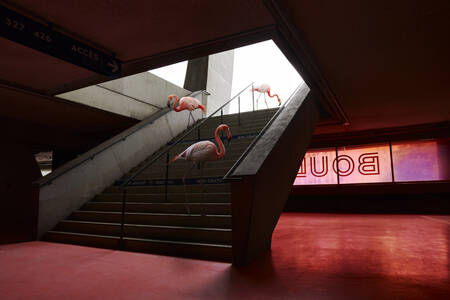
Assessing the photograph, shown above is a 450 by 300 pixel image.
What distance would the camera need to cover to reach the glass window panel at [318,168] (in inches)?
466

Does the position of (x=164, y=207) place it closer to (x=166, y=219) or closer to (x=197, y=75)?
(x=166, y=219)

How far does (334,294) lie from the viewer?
271 centimetres

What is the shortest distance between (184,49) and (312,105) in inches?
139

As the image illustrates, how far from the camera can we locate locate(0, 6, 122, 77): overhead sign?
3.36 metres

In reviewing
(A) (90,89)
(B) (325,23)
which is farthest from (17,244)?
(B) (325,23)

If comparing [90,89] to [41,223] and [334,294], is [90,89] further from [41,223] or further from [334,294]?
[334,294]

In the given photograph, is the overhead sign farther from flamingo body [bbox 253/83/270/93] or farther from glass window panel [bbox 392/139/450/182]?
glass window panel [bbox 392/139/450/182]

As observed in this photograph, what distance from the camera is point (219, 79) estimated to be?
578 inches

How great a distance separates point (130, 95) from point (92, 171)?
3.01 metres

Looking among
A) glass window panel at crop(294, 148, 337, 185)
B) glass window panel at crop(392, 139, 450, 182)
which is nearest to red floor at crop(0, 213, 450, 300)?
glass window panel at crop(392, 139, 450, 182)

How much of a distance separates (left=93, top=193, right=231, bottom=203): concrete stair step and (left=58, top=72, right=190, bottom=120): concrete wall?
8.29ft

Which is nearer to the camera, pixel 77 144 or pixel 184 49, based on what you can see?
pixel 184 49

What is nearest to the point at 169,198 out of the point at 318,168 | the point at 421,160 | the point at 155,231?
the point at 155,231

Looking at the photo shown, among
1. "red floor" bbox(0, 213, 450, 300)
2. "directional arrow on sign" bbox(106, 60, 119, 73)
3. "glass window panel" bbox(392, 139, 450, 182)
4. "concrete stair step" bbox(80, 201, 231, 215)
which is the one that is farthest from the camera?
"glass window panel" bbox(392, 139, 450, 182)
